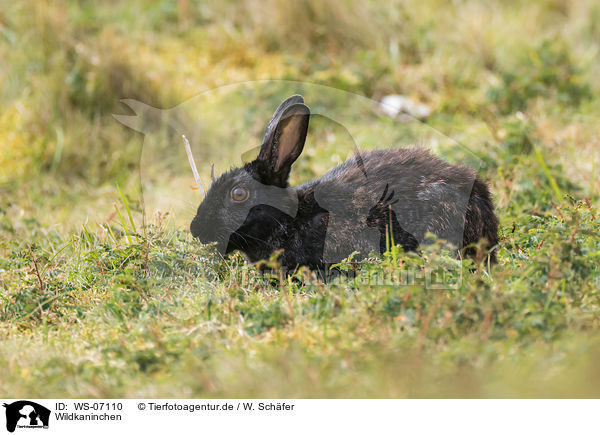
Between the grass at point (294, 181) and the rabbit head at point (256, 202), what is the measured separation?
0.52ft

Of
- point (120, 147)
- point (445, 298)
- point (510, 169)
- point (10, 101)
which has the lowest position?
point (445, 298)

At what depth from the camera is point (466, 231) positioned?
442 centimetres

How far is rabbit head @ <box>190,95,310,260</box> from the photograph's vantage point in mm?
4480

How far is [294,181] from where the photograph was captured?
5.70m

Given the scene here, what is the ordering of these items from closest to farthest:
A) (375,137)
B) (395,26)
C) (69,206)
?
1. (69,206)
2. (375,137)
3. (395,26)
